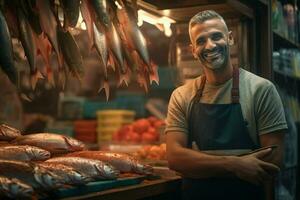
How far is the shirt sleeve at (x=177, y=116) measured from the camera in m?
2.92

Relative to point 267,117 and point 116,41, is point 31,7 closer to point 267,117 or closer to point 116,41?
point 116,41

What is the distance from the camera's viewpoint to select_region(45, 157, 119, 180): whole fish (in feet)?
7.97

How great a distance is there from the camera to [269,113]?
2779 millimetres

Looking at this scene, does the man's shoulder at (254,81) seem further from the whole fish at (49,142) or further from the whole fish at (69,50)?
the whole fish at (49,142)

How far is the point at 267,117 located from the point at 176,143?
0.55m

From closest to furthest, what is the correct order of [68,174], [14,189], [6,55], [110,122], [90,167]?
[14,189], [6,55], [68,174], [90,167], [110,122]

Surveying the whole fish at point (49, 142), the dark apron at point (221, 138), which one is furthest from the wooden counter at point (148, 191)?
the whole fish at point (49, 142)

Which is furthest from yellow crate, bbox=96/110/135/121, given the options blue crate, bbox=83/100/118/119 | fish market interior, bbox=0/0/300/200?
fish market interior, bbox=0/0/300/200

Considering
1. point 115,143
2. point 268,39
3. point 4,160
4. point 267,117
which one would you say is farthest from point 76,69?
point 115,143

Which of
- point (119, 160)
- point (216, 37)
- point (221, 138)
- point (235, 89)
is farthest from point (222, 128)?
point (119, 160)

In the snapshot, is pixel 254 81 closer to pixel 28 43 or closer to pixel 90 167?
pixel 90 167

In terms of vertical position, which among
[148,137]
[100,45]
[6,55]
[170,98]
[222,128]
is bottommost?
[148,137]

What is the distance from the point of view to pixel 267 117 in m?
2.78

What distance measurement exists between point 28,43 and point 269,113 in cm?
141
